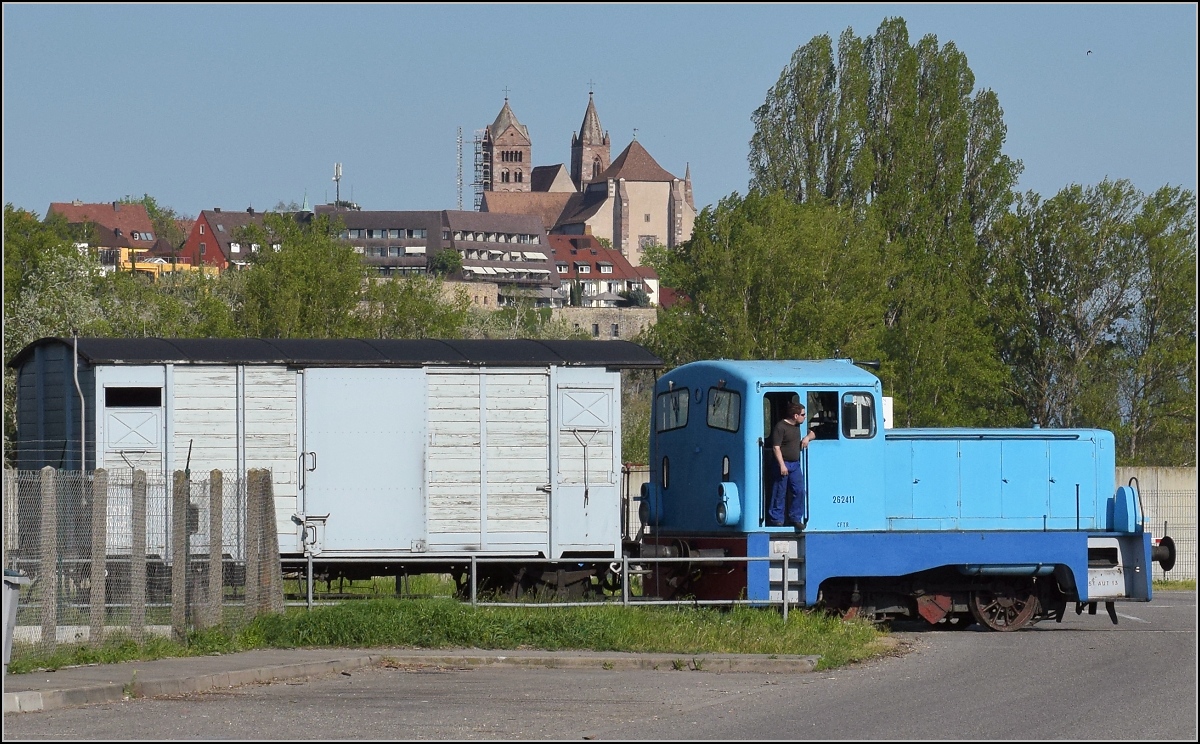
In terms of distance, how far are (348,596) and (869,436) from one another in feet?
22.7

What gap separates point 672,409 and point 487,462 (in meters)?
2.69

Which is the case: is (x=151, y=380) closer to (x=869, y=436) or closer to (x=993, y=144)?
(x=869, y=436)

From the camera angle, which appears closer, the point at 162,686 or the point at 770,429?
the point at 162,686

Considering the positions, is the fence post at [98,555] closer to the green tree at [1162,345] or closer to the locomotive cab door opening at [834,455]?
the locomotive cab door opening at [834,455]

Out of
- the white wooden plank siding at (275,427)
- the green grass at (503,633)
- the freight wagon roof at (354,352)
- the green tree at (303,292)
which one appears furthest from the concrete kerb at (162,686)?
the green tree at (303,292)

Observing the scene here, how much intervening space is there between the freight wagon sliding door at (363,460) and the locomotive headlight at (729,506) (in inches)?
157

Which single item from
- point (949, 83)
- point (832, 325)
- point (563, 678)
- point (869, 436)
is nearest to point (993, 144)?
point (949, 83)

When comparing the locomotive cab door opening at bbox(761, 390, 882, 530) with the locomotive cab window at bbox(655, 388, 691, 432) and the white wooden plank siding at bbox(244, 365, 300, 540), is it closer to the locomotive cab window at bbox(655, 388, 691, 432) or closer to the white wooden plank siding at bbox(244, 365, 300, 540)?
the locomotive cab window at bbox(655, 388, 691, 432)

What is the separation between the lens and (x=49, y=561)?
44.1ft

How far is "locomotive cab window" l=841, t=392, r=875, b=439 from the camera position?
61.5ft

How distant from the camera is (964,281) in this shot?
54.5 meters

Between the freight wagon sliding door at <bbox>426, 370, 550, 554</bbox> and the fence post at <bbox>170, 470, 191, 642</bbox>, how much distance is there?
4927mm

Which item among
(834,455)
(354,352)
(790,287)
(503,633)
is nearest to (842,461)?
(834,455)

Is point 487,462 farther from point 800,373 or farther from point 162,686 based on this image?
point 162,686
